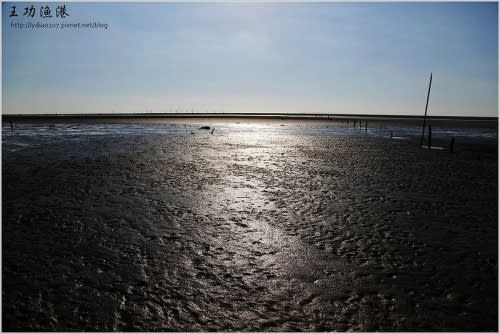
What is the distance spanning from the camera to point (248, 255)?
235 inches

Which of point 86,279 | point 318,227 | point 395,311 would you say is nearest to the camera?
point 395,311

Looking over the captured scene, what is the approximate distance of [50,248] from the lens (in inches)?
242

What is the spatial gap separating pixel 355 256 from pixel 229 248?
264 cm

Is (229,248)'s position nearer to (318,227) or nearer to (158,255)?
(158,255)

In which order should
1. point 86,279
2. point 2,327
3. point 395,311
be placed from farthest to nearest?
1. point 86,279
2. point 395,311
3. point 2,327

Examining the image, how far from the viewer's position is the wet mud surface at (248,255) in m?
4.20

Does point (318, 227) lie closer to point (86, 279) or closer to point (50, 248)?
point (86, 279)

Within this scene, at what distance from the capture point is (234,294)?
184 inches

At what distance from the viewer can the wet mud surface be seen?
4195mm

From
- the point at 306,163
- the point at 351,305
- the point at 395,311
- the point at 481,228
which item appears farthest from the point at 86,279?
the point at 306,163

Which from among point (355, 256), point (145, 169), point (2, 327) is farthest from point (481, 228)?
point (145, 169)

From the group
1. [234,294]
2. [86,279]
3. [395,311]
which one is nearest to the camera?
[395,311]

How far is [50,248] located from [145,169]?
9.14 m

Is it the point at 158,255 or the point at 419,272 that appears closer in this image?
the point at 419,272
